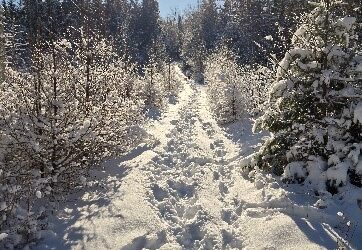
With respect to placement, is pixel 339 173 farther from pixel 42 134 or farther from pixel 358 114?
pixel 42 134

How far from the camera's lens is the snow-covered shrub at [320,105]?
26.1ft

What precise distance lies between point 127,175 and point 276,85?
4.02 m

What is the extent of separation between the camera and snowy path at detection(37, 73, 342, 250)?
6.19m

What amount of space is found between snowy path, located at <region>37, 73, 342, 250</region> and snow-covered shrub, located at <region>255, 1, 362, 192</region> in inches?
41.5

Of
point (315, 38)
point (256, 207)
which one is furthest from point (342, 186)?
point (315, 38)

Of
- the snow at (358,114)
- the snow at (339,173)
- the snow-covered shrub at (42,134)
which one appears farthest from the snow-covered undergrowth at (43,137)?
the snow at (358,114)

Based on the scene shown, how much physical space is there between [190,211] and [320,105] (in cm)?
361

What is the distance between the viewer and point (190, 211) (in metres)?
7.59

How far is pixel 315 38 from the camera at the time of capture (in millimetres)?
8609

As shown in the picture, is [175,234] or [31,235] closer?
[31,235]

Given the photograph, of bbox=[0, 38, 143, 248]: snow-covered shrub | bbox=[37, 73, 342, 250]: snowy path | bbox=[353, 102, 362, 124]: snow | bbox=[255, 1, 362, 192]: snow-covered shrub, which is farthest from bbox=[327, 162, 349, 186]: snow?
bbox=[0, 38, 143, 248]: snow-covered shrub

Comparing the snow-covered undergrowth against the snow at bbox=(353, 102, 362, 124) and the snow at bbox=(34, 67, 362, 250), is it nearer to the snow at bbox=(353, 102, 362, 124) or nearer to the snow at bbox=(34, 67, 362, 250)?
the snow at bbox=(34, 67, 362, 250)

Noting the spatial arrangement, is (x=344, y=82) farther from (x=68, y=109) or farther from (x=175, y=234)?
(x=68, y=109)

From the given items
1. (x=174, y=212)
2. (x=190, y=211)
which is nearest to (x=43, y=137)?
(x=174, y=212)
